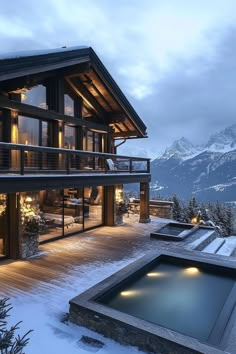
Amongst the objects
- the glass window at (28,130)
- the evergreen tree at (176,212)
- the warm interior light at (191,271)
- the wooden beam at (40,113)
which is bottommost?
the warm interior light at (191,271)

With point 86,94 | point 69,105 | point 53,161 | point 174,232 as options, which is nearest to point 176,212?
point 174,232

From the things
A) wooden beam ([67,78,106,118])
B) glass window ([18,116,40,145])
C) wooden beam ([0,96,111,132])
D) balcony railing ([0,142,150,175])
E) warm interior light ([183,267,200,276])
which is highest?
wooden beam ([67,78,106,118])

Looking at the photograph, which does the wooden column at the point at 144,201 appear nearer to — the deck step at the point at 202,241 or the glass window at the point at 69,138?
the deck step at the point at 202,241

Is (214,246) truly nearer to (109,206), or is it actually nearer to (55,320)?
(109,206)

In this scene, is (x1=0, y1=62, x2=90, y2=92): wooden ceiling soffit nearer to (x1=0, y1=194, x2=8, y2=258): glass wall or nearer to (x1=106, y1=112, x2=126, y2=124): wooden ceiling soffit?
(x1=106, y1=112, x2=126, y2=124): wooden ceiling soffit

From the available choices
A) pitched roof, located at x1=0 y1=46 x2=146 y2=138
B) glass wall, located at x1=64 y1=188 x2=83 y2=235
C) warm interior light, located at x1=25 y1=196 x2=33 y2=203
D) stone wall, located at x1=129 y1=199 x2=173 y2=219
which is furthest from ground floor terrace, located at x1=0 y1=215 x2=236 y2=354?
pitched roof, located at x1=0 y1=46 x2=146 y2=138

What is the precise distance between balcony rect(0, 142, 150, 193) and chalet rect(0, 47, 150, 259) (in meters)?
0.03

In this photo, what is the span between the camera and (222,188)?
190 meters

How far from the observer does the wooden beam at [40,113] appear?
11.1 meters

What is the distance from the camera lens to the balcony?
9.05 meters

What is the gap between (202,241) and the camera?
12734 millimetres

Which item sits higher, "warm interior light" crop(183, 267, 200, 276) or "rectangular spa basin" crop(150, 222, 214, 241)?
"rectangular spa basin" crop(150, 222, 214, 241)

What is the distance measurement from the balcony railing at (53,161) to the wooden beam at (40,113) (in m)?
1.63

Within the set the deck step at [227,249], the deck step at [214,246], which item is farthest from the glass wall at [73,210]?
the deck step at [227,249]
